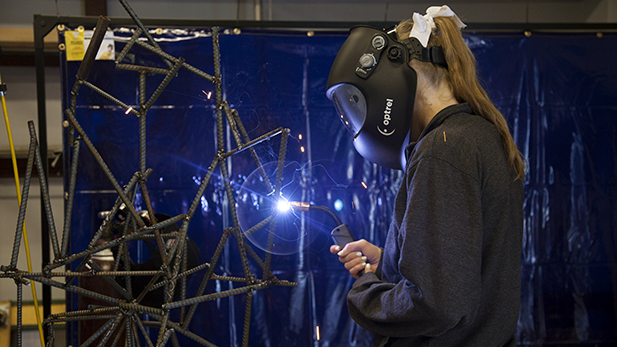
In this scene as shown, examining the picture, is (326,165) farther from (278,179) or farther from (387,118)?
(387,118)

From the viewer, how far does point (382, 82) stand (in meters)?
1.12

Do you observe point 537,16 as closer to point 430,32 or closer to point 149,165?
point 430,32

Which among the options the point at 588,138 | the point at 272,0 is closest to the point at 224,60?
the point at 272,0

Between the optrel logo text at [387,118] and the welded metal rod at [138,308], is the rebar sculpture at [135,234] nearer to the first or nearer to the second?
the welded metal rod at [138,308]

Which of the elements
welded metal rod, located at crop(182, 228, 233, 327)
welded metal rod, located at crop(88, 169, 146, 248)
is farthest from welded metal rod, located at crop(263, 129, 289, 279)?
welded metal rod, located at crop(88, 169, 146, 248)

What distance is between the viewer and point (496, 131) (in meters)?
0.98

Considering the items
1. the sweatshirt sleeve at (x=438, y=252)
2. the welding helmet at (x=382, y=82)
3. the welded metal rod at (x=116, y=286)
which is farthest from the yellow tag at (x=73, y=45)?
the sweatshirt sleeve at (x=438, y=252)

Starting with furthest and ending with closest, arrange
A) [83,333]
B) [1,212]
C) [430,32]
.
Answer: [1,212] → [83,333] → [430,32]

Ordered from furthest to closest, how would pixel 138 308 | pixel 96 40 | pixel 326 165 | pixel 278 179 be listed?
pixel 326 165 → pixel 278 179 → pixel 138 308 → pixel 96 40

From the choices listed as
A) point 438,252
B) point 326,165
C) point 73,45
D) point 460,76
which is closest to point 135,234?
point 438,252

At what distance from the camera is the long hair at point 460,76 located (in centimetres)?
100

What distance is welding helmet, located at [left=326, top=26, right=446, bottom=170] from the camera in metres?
1.10

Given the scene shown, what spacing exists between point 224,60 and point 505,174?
1.80 m

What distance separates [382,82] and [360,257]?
521mm
